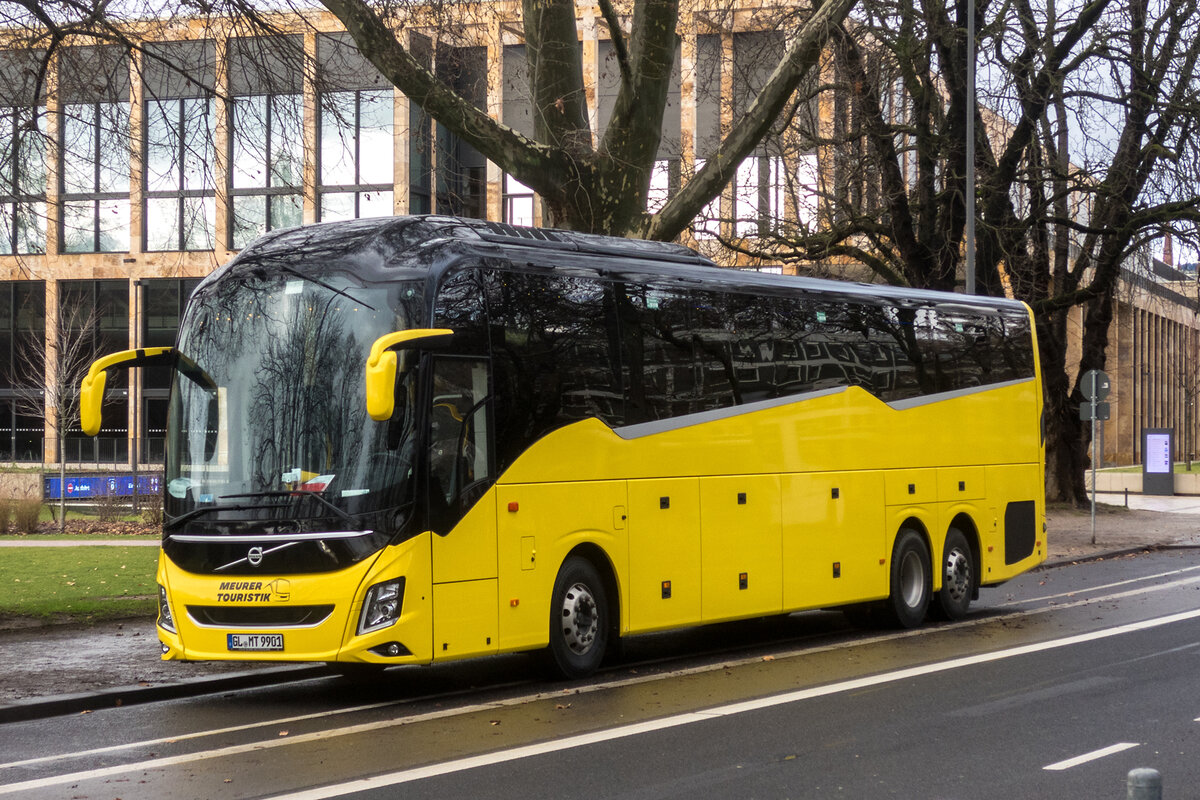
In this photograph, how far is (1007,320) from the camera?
1795 centimetres

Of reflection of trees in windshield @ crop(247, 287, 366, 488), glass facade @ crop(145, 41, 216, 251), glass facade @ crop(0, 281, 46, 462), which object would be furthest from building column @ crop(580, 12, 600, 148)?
reflection of trees in windshield @ crop(247, 287, 366, 488)

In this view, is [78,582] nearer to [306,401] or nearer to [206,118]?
[206,118]

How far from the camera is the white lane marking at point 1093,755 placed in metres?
8.06

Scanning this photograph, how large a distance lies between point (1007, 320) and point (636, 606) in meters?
7.63

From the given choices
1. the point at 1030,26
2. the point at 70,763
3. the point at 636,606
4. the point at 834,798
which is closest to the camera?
the point at 834,798

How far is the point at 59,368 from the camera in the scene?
49000mm

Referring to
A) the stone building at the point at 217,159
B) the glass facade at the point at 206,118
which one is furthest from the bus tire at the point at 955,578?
the stone building at the point at 217,159

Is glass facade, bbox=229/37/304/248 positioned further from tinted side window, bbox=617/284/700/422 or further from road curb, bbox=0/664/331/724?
road curb, bbox=0/664/331/724

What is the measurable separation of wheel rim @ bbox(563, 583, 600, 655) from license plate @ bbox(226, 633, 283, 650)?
2.32 m

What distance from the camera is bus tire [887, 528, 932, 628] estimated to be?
15695 mm

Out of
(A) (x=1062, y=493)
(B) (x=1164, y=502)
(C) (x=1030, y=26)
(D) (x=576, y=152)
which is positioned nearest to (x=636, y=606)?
(D) (x=576, y=152)

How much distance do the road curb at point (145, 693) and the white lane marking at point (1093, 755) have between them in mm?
6357

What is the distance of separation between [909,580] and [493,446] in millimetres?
6569

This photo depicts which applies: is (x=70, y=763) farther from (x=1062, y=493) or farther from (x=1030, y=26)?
(x=1062, y=493)
